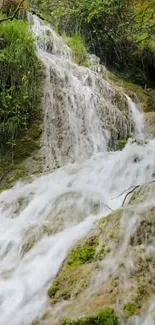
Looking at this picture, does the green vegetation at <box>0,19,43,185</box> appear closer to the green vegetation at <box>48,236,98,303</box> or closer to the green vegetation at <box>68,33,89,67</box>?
the green vegetation at <box>68,33,89,67</box>

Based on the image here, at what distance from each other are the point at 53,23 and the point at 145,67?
2.45m

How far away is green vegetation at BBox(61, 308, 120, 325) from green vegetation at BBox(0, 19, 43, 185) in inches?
135

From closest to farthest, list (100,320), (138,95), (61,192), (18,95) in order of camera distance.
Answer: (100,320)
(61,192)
(18,95)
(138,95)

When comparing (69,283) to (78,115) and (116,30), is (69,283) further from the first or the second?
(116,30)

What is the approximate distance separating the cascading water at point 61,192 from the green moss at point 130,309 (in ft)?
1.74

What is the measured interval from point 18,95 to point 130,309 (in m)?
4.19

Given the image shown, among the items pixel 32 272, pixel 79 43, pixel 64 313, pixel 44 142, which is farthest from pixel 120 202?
pixel 79 43

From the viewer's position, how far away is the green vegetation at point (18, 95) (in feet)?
18.5

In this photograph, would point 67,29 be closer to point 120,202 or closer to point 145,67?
point 145,67

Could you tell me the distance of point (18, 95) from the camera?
5.85m

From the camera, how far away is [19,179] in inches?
203

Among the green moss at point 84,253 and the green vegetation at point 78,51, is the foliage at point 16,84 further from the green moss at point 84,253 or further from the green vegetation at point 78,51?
the green moss at point 84,253

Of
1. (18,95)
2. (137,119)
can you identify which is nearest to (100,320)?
(18,95)

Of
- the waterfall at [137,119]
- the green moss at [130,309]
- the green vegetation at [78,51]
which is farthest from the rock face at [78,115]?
the green moss at [130,309]
